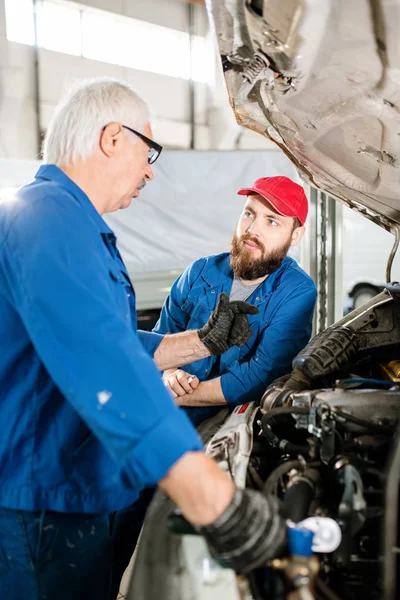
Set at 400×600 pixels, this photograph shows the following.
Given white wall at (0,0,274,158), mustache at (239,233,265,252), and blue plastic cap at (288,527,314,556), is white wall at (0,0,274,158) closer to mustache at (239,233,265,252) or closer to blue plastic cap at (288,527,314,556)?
mustache at (239,233,265,252)

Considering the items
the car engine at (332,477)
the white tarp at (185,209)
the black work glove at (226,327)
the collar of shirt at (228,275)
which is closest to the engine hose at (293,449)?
the car engine at (332,477)

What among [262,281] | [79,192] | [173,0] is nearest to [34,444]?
[79,192]

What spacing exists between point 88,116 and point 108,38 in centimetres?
660

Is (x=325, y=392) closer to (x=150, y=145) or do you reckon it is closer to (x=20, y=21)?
(x=150, y=145)

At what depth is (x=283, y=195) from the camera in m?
2.39

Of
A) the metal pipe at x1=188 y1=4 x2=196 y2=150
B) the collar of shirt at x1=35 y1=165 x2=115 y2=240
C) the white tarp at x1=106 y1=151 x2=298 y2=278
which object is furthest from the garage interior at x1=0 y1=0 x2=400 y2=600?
the metal pipe at x1=188 y1=4 x2=196 y2=150

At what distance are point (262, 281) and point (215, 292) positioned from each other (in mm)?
210

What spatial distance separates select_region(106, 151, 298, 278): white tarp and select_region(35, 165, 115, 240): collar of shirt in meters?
4.83

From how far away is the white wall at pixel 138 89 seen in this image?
6699mm

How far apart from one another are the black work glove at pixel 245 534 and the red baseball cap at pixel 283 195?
156cm

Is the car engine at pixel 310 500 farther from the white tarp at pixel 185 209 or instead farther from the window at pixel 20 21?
the window at pixel 20 21

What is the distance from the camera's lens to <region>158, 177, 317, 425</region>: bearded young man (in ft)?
7.32

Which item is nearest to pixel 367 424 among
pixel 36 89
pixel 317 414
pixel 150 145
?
pixel 317 414

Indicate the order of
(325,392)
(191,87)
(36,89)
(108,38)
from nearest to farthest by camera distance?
(325,392)
(36,89)
(108,38)
(191,87)
